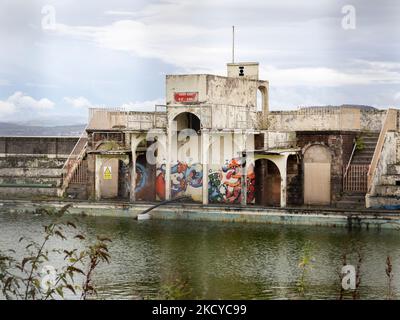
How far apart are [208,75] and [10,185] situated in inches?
524

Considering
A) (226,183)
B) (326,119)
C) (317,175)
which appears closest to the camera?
(317,175)

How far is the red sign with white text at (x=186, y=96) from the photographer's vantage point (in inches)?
1649

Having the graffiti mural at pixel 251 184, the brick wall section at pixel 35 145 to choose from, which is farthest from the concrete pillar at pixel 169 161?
the brick wall section at pixel 35 145

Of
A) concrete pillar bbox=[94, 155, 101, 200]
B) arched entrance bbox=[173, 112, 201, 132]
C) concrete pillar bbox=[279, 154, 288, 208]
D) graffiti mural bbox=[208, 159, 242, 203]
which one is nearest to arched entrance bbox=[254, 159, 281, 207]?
graffiti mural bbox=[208, 159, 242, 203]

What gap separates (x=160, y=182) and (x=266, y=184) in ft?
18.3

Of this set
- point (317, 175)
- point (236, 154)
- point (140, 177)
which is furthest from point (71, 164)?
point (317, 175)

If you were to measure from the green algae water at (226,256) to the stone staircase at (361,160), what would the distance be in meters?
4.48

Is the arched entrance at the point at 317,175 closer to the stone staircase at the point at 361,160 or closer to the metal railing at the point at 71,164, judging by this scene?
the stone staircase at the point at 361,160

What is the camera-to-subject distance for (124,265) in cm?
2736

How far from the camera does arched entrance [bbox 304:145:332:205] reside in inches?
1668

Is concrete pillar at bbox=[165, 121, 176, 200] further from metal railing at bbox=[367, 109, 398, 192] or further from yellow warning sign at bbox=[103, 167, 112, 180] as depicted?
metal railing at bbox=[367, 109, 398, 192]

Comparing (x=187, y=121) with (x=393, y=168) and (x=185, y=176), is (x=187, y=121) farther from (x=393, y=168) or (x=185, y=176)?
(x=393, y=168)

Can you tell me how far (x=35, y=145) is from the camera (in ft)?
170

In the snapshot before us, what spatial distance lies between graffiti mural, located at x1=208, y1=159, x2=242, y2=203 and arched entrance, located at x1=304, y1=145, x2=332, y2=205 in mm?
3379
